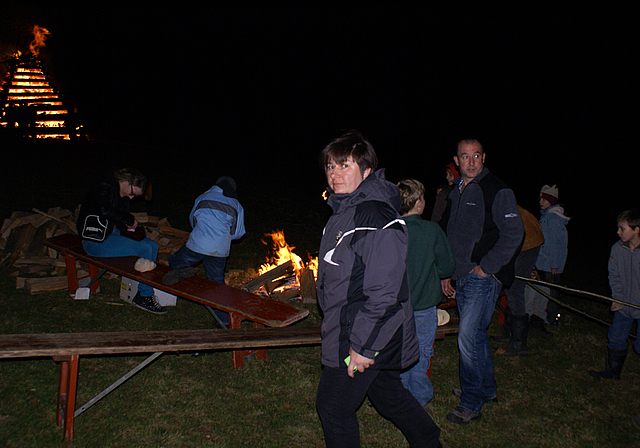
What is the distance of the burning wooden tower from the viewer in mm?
16403

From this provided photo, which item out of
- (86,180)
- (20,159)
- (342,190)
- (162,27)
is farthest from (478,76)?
(342,190)

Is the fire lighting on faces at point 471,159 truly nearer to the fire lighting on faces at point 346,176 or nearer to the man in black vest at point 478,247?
the man in black vest at point 478,247

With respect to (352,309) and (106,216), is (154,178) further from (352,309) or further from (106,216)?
(352,309)

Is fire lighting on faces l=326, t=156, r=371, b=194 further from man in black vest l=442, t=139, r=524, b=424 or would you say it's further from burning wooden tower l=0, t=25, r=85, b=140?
burning wooden tower l=0, t=25, r=85, b=140

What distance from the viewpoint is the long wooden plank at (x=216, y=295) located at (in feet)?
15.0

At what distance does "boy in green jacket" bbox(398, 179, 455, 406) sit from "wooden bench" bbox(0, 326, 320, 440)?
105 cm

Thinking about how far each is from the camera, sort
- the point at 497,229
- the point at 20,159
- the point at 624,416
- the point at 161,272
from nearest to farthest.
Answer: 1. the point at 497,229
2. the point at 624,416
3. the point at 161,272
4. the point at 20,159

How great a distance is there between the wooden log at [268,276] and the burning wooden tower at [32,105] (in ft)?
45.3

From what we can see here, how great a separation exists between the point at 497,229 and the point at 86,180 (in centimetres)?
1113

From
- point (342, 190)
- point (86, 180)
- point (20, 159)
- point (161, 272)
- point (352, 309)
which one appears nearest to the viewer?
point (352, 309)

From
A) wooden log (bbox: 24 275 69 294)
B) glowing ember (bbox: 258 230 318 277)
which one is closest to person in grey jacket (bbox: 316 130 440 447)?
glowing ember (bbox: 258 230 318 277)

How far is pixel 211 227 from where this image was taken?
5.20 m

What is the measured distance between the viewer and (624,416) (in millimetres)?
4383

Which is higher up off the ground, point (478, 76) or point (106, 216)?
point (478, 76)
